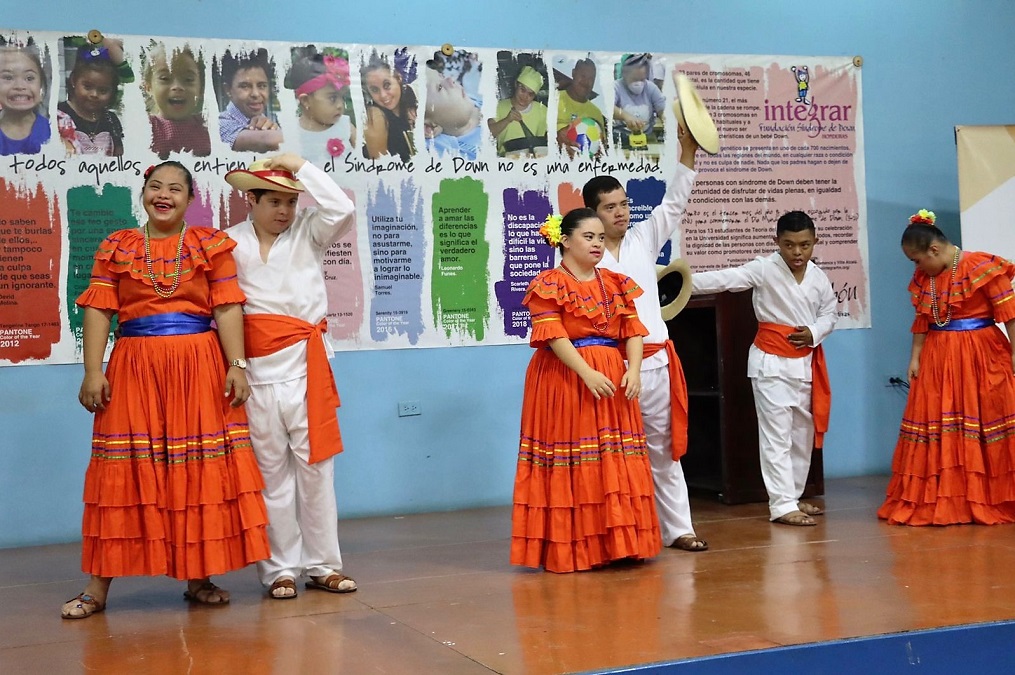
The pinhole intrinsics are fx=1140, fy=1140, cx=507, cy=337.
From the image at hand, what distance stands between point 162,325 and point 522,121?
2791 millimetres

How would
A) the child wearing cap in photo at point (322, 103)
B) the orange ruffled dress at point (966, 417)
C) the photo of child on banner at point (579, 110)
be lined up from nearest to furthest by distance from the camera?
the orange ruffled dress at point (966, 417) → the child wearing cap in photo at point (322, 103) → the photo of child on banner at point (579, 110)

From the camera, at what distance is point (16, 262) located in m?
5.28

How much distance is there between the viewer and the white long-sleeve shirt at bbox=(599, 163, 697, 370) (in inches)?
174

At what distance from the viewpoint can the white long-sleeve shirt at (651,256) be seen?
4.41 m

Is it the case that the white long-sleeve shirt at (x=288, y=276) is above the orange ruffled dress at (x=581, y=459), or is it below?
above

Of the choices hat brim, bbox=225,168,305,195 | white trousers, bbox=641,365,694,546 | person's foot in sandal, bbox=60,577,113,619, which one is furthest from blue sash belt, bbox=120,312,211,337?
white trousers, bbox=641,365,694,546

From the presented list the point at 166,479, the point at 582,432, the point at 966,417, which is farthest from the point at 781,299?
the point at 166,479

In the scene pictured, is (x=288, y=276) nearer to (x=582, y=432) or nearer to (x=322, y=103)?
(x=582, y=432)

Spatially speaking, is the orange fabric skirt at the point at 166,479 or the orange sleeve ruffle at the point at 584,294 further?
the orange sleeve ruffle at the point at 584,294

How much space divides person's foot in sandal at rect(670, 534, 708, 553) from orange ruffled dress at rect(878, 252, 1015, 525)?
104 centimetres

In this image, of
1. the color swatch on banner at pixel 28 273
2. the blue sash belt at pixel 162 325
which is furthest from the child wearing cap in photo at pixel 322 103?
the blue sash belt at pixel 162 325

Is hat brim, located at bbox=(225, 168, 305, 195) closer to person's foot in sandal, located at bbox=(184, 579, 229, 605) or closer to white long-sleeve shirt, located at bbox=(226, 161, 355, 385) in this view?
white long-sleeve shirt, located at bbox=(226, 161, 355, 385)

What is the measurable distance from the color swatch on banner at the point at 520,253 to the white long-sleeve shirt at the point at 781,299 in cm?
105

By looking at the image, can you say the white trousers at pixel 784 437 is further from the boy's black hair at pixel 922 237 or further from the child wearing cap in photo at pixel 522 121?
the child wearing cap in photo at pixel 522 121
